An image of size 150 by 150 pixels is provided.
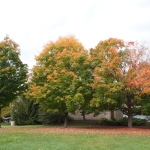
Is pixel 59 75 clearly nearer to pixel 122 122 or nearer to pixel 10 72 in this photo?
pixel 10 72

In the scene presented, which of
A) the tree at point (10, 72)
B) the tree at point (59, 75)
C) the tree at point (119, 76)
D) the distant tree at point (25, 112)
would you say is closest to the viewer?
the tree at point (119, 76)

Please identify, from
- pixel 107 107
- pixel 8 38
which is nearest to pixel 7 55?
pixel 8 38

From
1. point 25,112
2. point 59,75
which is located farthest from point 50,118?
point 59,75

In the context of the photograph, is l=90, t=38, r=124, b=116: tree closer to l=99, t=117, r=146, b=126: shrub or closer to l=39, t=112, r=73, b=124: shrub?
l=99, t=117, r=146, b=126: shrub

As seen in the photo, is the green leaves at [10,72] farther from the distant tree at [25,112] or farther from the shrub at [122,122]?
the shrub at [122,122]

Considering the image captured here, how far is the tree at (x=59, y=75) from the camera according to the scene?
2236 cm

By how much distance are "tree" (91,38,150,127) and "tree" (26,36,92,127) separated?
178 cm

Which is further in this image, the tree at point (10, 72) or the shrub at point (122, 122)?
the shrub at point (122, 122)

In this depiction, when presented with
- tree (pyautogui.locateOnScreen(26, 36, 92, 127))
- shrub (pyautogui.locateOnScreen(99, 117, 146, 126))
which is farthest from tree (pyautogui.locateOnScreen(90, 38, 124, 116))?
shrub (pyautogui.locateOnScreen(99, 117, 146, 126))

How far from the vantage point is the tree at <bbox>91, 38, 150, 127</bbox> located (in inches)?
800

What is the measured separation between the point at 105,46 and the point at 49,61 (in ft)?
17.1

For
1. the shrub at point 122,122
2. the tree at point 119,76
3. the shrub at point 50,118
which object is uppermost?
the tree at point 119,76

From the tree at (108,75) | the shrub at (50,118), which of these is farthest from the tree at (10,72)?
the tree at (108,75)

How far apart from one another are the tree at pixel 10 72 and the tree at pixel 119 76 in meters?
7.03
